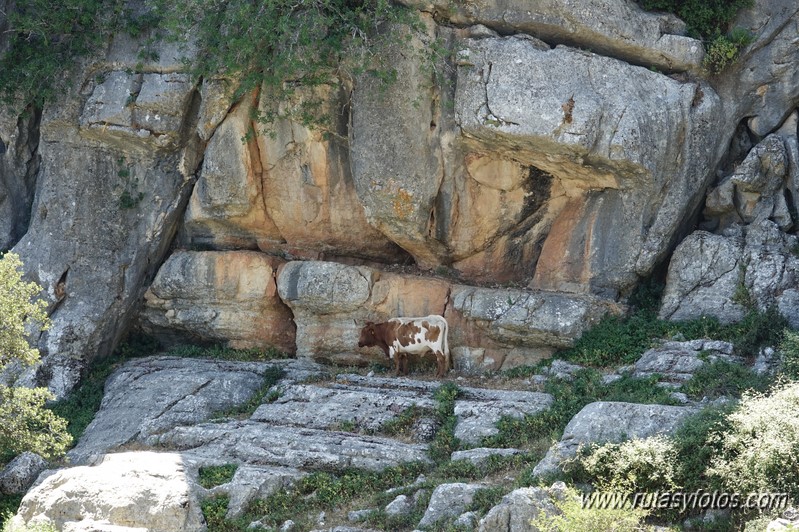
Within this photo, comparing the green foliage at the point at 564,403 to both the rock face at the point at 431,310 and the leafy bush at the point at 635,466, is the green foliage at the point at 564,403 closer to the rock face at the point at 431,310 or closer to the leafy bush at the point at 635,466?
the leafy bush at the point at 635,466

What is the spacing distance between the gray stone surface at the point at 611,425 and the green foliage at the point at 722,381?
1.69 metres

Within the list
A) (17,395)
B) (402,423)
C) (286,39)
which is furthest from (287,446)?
(286,39)

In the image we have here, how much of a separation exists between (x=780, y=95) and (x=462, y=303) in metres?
8.41

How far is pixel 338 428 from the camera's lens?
21141 millimetres

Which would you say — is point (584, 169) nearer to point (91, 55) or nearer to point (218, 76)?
point (218, 76)

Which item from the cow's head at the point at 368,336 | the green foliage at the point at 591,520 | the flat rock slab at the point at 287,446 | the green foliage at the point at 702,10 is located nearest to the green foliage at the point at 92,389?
the flat rock slab at the point at 287,446

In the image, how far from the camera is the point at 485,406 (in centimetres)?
2105

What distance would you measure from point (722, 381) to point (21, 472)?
12.8 m

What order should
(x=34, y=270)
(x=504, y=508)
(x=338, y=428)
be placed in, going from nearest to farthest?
1. (x=504, y=508)
2. (x=338, y=428)
3. (x=34, y=270)

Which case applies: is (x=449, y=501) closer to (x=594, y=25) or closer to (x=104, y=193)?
(x=594, y=25)

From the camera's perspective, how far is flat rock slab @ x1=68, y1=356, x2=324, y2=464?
22.2 meters

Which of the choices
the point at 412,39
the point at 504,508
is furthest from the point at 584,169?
the point at 504,508

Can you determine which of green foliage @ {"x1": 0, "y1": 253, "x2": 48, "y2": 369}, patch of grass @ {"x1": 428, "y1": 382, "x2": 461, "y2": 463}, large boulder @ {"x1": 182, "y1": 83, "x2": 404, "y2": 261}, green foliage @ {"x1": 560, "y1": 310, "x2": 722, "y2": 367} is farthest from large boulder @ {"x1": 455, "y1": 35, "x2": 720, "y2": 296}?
green foliage @ {"x1": 0, "y1": 253, "x2": 48, "y2": 369}

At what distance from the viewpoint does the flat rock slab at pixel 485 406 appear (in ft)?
66.4
